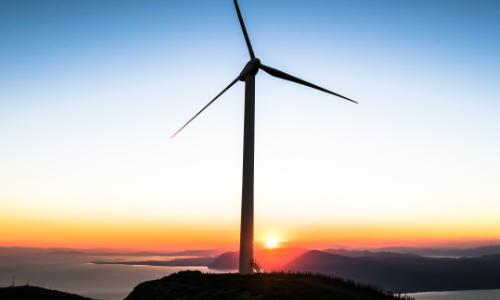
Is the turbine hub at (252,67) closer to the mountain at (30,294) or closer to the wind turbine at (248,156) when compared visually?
the wind turbine at (248,156)

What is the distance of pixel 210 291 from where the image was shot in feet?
134

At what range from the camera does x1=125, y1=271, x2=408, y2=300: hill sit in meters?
35.0

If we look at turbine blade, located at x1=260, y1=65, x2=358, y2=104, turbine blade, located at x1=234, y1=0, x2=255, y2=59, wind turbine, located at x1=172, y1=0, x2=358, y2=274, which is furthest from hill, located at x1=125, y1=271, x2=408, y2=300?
turbine blade, located at x1=234, y1=0, x2=255, y2=59

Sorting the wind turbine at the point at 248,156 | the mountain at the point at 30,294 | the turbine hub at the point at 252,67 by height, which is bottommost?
the mountain at the point at 30,294

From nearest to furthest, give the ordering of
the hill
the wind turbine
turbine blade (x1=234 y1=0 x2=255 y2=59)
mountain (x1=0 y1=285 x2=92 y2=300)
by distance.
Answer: the hill → the wind turbine → turbine blade (x1=234 y1=0 x2=255 y2=59) → mountain (x1=0 y1=285 x2=92 y2=300)

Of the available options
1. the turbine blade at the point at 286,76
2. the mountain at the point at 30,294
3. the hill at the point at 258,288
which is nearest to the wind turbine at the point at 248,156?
the turbine blade at the point at 286,76

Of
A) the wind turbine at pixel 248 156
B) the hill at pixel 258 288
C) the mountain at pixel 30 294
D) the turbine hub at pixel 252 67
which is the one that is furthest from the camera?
the mountain at pixel 30 294

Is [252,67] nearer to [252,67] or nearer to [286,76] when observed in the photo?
[252,67]

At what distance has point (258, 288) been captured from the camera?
3744 cm

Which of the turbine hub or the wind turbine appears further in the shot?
the turbine hub

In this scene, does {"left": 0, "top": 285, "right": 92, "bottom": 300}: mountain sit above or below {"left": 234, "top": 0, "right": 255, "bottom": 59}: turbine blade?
below

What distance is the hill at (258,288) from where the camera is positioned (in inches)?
1378

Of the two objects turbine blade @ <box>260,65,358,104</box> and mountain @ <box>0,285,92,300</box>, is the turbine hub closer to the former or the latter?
turbine blade @ <box>260,65,358,104</box>

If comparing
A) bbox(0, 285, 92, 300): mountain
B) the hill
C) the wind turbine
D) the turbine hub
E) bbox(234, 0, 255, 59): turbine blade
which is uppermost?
bbox(234, 0, 255, 59): turbine blade
